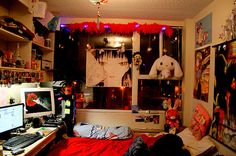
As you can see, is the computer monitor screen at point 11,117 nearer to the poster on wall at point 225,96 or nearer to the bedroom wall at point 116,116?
the bedroom wall at point 116,116

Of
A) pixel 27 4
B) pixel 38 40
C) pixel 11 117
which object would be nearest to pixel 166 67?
pixel 38 40

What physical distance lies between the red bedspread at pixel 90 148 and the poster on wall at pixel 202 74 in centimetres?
101

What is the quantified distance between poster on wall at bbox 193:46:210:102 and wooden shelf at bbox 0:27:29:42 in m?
2.39

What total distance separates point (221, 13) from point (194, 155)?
68.1 inches

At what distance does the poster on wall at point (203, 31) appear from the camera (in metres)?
2.81

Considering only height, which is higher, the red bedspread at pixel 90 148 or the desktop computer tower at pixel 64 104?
the desktop computer tower at pixel 64 104

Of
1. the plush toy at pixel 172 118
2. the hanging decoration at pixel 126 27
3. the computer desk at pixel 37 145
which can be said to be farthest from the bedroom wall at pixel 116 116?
the computer desk at pixel 37 145

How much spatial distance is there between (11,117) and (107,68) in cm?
185

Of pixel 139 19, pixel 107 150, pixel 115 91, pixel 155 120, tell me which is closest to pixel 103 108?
pixel 115 91

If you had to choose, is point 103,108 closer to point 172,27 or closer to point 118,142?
point 118,142

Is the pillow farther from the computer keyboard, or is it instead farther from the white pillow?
the computer keyboard

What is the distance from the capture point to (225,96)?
87.8 inches

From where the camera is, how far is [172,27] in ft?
11.9

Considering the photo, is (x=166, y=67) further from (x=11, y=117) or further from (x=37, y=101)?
(x=11, y=117)
